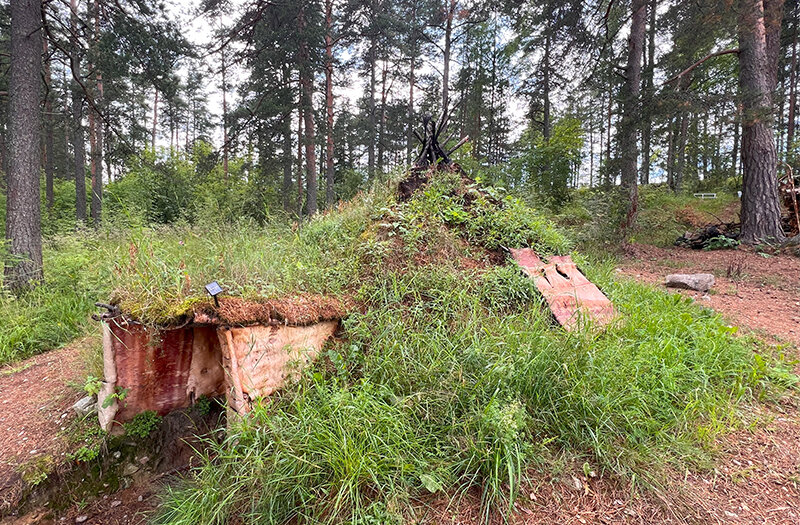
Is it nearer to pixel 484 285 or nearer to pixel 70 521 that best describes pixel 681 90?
pixel 484 285

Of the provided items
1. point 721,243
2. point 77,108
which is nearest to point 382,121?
point 77,108

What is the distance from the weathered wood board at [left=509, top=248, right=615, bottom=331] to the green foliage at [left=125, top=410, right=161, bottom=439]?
3.05 m

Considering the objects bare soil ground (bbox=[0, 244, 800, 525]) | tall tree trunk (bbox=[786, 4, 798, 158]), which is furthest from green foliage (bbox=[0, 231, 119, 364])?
tall tree trunk (bbox=[786, 4, 798, 158])

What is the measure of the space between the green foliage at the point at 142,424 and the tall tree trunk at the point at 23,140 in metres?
4.26

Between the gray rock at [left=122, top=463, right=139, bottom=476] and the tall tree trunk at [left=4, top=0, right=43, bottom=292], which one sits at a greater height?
the tall tree trunk at [left=4, top=0, right=43, bottom=292]

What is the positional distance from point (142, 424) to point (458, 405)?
222 centimetres

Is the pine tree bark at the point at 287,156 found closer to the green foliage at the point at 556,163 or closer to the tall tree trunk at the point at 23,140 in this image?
the tall tree trunk at the point at 23,140

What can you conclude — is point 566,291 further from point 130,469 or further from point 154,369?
point 130,469

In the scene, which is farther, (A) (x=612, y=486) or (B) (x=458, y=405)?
(B) (x=458, y=405)

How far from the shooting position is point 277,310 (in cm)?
219

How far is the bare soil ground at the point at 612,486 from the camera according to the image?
144 cm

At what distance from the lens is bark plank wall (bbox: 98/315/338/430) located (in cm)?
202

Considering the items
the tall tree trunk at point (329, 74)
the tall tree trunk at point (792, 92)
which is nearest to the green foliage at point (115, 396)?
the tall tree trunk at point (329, 74)

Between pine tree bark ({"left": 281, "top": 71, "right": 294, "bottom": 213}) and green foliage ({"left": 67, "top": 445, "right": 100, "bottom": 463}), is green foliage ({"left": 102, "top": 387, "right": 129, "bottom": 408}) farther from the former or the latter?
pine tree bark ({"left": 281, "top": 71, "right": 294, "bottom": 213})
